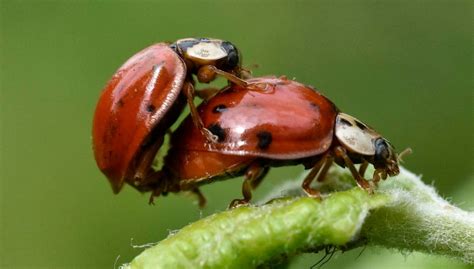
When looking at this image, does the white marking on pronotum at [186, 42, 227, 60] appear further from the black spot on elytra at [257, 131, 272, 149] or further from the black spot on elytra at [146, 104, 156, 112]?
the black spot on elytra at [257, 131, 272, 149]

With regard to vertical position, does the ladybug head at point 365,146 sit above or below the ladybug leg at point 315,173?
above

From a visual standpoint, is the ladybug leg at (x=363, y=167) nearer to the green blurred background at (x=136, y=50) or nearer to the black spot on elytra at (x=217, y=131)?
the black spot on elytra at (x=217, y=131)

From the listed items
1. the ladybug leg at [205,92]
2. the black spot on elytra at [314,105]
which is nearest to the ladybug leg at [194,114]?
the ladybug leg at [205,92]

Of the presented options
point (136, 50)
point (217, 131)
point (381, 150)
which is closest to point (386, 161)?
point (381, 150)

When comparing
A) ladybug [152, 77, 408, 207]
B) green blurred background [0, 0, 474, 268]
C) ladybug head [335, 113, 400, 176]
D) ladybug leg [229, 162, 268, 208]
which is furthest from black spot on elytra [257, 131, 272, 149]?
green blurred background [0, 0, 474, 268]

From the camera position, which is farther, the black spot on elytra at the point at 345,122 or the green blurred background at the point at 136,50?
the green blurred background at the point at 136,50

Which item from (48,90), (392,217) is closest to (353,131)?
(392,217)
